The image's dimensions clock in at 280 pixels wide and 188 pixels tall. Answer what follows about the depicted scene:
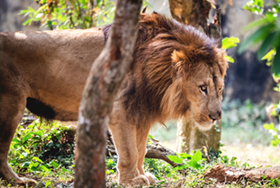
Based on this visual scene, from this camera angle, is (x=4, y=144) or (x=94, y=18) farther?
(x=94, y=18)

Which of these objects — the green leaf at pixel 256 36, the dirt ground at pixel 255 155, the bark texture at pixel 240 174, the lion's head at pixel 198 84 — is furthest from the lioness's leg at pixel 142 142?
the dirt ground at pixel 255 155

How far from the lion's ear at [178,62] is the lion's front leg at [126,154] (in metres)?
0.67

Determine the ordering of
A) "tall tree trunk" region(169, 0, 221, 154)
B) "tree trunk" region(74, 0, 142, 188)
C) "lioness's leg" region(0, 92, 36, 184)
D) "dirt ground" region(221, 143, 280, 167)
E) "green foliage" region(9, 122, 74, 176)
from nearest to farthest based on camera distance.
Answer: "tree trunk" region(74, 0, 142, 188) → "lioness's leg" region(0, 92, 36, 184) → "green foliage" region(9, 122, 74, 176) → "tall tree trunk" region(169, 0, 221, 154) → "dirt ground" region(221, 143, 280, 167)

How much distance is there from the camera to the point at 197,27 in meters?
3.91

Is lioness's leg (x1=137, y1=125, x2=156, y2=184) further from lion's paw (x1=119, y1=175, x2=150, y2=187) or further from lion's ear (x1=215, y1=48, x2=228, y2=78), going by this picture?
lion's ear (x1=215, y1=48, x2=228, y2=78)

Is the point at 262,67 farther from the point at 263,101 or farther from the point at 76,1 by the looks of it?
the point at 76,1

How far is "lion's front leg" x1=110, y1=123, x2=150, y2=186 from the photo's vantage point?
2.74 meters

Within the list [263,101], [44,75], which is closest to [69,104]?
[44,75]

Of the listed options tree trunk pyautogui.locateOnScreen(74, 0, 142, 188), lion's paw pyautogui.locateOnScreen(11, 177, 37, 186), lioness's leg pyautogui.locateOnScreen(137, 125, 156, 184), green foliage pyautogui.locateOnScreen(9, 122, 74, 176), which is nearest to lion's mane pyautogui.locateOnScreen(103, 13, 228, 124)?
lioness's leg pyautogui.locateOnScreen(137, 125, 156, 184)

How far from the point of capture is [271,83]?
10.5m

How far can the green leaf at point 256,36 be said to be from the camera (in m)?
0.98

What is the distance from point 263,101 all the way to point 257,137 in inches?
99.4

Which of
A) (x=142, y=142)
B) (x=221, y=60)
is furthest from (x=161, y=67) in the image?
(x=142, y=142)

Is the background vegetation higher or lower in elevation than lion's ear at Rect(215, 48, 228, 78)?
lower
